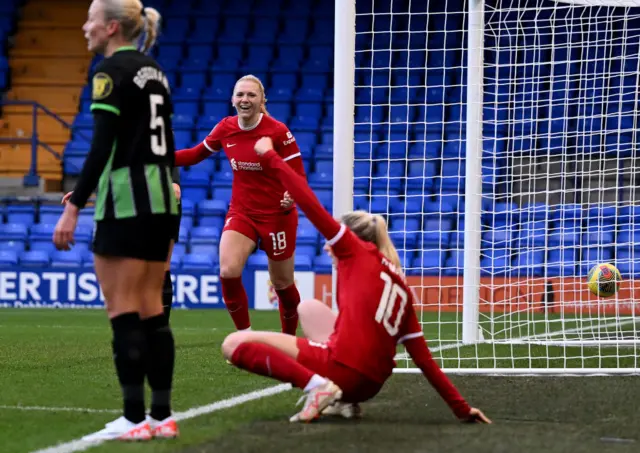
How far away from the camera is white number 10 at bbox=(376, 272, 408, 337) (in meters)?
4.57

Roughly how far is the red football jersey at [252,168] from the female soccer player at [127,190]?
9.39 ft

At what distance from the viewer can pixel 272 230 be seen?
23.5ft

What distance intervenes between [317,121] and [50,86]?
5.27 metres

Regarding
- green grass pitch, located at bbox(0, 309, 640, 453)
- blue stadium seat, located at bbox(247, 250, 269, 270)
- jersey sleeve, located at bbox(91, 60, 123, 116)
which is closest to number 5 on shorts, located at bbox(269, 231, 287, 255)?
green grass pitch, located at bbox(0, 309, 640, 453)

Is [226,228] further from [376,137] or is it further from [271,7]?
[271,7]

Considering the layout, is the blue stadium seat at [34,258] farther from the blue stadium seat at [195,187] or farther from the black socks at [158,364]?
the black socks at [158,364]

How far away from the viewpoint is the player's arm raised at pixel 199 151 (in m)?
7.14

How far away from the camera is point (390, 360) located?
4.65 metres

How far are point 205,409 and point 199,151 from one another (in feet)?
8.25

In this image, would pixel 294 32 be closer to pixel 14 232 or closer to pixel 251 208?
pixel 14 232

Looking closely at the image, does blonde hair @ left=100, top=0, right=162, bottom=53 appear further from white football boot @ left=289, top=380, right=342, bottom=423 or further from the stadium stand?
the stadium stand

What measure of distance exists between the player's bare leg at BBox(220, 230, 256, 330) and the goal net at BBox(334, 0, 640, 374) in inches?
36.9

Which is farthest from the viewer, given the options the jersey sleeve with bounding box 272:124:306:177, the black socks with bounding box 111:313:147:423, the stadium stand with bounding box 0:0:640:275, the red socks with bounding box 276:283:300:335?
the stadium stand with bounding box 0:0:640:275

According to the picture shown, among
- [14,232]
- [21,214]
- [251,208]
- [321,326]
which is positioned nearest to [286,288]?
[251,208]
